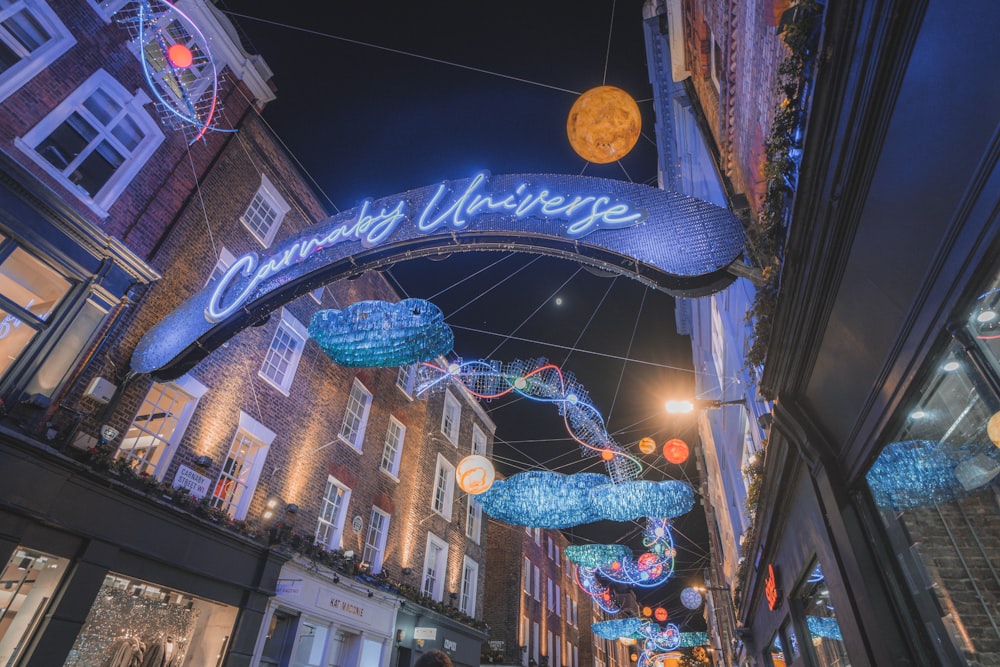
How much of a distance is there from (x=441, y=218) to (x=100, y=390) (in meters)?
6.52

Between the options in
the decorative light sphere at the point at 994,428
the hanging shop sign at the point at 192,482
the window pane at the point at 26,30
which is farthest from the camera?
the hanging shop sign at the point at 192,482


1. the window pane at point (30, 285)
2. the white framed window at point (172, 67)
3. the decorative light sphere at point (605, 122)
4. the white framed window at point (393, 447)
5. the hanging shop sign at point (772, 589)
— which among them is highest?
the white framed window at point (172, 67)

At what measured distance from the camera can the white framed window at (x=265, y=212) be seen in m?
12.8

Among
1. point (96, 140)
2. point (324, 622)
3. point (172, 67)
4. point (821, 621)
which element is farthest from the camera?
point (324, 622)

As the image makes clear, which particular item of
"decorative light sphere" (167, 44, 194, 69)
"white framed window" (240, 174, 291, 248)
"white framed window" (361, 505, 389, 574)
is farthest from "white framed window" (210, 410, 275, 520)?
"decorative light sphere" (167, 44, 194, 69)

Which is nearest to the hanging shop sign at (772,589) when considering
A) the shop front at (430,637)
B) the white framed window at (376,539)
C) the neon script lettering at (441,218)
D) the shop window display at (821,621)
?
the shop window display at (821,621)

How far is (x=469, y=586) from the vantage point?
2002cm

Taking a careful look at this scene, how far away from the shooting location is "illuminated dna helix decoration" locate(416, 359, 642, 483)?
1127 centimetres

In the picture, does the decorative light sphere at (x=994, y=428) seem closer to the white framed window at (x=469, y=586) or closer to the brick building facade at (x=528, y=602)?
the white framed window at (x=469, y=586)

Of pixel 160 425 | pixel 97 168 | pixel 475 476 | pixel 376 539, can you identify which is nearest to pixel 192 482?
pixel 160 425

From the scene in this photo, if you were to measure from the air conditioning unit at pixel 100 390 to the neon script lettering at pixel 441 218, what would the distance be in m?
2.20

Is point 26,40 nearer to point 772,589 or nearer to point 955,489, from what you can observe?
point 955,489

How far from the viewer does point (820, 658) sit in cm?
622

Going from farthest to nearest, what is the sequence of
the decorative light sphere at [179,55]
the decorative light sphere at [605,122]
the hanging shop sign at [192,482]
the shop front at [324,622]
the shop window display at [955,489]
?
the shop front at [324,622], the hanging shop sign at [192,482], the decorative light sphere at [179,55], the decorative light sphere at [605,122], the shop window display at [955,489]
